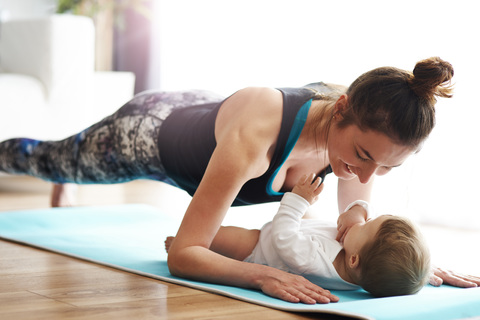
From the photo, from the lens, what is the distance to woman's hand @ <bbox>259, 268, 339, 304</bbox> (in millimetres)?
1443

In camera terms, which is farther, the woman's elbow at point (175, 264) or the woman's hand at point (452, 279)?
the woman's hand at point (452, 279)

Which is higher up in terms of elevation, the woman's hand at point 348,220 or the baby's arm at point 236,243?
the woman's hand at point 348,220

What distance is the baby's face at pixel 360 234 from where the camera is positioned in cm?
150

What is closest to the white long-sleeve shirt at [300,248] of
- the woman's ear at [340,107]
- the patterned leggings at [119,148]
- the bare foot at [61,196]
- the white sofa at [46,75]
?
the woman's ear at [340,107]

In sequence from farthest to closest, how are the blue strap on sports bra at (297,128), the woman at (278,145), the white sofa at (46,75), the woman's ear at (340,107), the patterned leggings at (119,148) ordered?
the white sofa at (46,75), the patterned leggings at (119,148), the blue strap on sports bra at (297,128), the woman's ear at (340,107), the woman at (278,145)

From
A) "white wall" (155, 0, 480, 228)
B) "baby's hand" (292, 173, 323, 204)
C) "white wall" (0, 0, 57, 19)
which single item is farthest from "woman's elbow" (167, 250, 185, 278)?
"white wall" (0, 0, 57, 19)

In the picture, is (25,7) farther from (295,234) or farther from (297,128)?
(295,234)

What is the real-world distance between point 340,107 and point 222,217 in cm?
38

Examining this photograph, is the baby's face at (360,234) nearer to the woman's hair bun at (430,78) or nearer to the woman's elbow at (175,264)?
the woman's hair bun at (430,78)

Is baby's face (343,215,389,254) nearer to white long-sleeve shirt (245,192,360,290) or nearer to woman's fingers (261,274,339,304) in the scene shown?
white long-sleeve shirt (245,192,360,290)

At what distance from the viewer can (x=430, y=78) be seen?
145 centimetres

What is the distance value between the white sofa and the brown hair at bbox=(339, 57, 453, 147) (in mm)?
2635

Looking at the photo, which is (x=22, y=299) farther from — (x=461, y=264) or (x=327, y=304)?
(x=461, y=264)

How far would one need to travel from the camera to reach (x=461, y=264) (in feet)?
6.94
